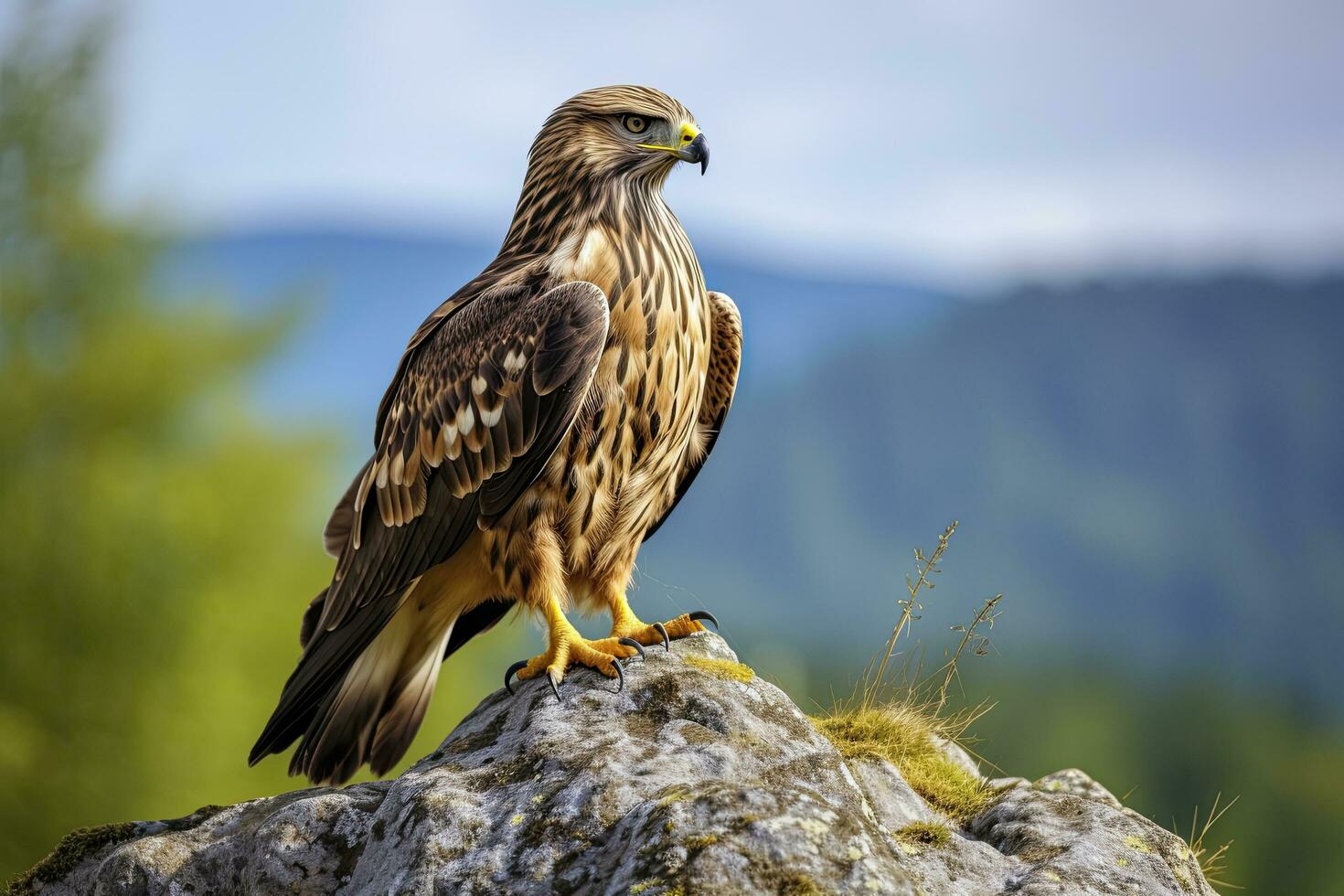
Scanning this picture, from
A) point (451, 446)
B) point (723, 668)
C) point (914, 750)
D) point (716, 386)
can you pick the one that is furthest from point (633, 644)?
point (716, 386)

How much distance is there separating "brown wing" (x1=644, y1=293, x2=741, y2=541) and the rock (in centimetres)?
136

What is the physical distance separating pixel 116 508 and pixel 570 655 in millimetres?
15637

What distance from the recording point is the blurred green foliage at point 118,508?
1700 cm

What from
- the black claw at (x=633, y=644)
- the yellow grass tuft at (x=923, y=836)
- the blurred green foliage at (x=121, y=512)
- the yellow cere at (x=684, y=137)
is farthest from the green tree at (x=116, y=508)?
the yellow grass tuft at (x=923, y=836)

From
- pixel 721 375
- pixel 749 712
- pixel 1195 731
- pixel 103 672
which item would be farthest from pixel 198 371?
pixel 1195 731

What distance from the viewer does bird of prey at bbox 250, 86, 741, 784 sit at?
179 inches

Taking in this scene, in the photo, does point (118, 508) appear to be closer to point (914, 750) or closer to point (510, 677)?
point (510, 677)

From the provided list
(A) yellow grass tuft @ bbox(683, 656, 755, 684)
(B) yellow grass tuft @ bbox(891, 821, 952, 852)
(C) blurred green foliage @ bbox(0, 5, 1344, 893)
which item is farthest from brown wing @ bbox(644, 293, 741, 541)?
(C) blurred green foliage @ bbox(0, 5, 1344, 893)

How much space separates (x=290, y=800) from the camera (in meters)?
4.33

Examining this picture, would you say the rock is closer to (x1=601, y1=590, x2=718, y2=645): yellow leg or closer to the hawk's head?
(x1=601, y1=590, x2=718, y2=645): yellow leg

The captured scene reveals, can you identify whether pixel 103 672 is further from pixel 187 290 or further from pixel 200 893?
pixel 200 893

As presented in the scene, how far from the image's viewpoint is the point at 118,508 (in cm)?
1756

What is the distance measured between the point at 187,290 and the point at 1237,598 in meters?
179

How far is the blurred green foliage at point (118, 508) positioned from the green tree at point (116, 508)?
0.03 metres
